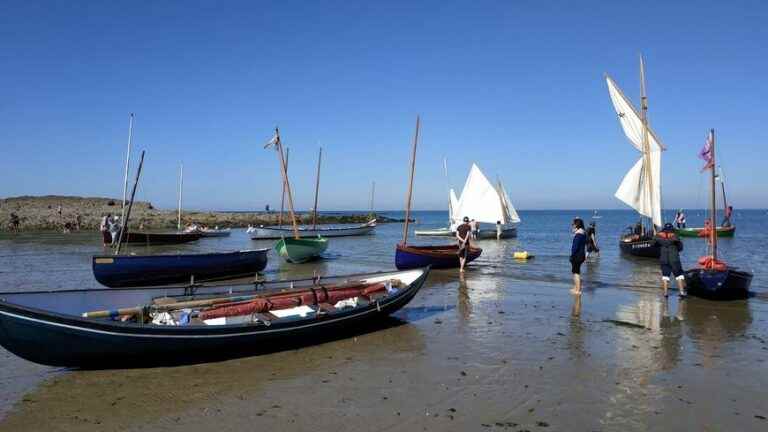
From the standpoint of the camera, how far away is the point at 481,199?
50594 mm

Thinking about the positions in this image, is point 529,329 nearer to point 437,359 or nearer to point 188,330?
point 437,359

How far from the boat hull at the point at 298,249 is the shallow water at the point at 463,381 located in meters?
13.7

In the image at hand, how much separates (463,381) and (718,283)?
1044 centimetres

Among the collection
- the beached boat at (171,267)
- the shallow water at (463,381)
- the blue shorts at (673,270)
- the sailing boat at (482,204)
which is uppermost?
the sailing boat at (482,204)

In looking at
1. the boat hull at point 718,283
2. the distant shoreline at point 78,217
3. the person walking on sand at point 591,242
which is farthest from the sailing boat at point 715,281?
the distant shoreline at point 78,217

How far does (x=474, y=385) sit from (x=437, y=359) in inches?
56.7

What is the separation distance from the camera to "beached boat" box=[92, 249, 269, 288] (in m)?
17.3

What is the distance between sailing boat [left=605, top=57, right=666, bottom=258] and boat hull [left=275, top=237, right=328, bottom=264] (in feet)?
58.2

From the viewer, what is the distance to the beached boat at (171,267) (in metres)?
17.3

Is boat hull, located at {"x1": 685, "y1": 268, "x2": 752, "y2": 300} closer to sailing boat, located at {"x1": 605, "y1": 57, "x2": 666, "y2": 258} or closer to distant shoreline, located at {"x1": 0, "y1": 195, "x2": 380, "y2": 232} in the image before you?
sailing boat, located at {"x1": 605, "y1": 57, "x2": 666, "y2": 258}

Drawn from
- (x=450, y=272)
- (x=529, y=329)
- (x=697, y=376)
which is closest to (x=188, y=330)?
(x=529, y=329)

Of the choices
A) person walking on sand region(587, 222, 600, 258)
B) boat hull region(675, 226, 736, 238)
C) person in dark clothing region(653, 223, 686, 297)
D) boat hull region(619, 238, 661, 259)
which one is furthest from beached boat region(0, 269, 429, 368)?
boat hull region(675, 226, 736, 238)

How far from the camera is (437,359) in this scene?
9.20 meters

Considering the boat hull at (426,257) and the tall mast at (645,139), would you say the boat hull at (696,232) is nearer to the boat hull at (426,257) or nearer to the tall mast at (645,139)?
the tall mast at (645,139)
